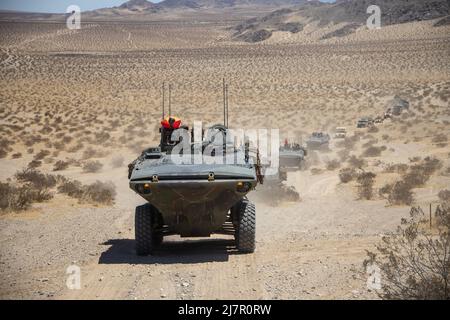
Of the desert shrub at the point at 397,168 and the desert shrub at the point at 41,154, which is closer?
the desert shrub at the point at 397,168

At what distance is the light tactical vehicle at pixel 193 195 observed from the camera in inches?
358

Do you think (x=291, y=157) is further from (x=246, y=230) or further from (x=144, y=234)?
(x=144, y=234)

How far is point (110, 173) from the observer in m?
22.7

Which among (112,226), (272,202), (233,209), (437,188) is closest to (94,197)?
(112,226)

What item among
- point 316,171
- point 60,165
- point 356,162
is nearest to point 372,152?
point 356,162

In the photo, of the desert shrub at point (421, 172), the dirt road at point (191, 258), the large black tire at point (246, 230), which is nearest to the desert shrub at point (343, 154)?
the desert shrub at point (421, 172)

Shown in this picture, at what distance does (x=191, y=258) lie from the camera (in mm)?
9828

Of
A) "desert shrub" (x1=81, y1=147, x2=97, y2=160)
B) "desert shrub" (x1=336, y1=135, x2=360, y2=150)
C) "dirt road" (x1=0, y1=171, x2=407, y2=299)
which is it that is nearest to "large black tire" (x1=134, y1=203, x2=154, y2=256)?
"dirt road" (x1=0, y1=171, x2=407, y2=299)

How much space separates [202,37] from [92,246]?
11090cm

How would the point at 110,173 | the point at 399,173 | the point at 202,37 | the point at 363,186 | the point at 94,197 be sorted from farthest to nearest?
the point at 202,37
the point at 110,173
the point at 399,173
the point at 363,186
the point at 94,197

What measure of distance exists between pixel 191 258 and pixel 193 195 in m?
1.20

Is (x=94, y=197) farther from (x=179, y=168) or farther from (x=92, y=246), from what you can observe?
(x=179, y=168)

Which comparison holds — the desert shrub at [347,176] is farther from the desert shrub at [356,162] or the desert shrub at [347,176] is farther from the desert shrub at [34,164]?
the desert shrub at [34,164]
